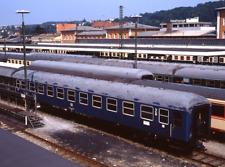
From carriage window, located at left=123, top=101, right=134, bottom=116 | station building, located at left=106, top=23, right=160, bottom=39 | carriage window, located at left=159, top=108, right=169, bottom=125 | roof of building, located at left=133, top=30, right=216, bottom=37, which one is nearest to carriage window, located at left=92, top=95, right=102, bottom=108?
carriage window, located at left=123, top=101, right=134, bottom=116

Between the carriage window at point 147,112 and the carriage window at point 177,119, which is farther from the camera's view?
the carriage window at point 147,112

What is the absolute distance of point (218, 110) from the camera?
1648 cm

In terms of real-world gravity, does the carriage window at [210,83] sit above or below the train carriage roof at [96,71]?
below

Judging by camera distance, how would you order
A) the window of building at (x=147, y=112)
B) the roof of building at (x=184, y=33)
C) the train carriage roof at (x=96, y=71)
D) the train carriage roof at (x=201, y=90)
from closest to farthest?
the window of building at (x=147, y=112) → the train carriage roof at (x=201, y=90) → the train carriage roof at (x=96, y=71) → the roof of building at (x=184, y=33)

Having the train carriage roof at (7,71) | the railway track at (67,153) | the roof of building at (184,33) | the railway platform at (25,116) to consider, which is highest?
the roof of building at (184,33)

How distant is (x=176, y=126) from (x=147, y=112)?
1875 millimetres

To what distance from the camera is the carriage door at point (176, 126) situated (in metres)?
14.2

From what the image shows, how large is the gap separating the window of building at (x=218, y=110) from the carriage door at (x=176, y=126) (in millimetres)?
3457

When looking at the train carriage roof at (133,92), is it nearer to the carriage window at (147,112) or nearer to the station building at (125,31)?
the carriage window at (147,112)

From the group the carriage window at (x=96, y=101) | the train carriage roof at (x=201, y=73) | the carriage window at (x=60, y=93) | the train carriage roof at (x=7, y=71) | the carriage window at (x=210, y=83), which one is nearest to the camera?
the carriage window at (x=96, y=101)

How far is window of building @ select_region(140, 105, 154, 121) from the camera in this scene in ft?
50.6

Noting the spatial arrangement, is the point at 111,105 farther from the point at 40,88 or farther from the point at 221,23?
the point at 221,23

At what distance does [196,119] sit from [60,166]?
9.88 meters

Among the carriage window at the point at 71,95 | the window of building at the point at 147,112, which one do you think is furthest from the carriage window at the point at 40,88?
the window of building at the point at 147,112
